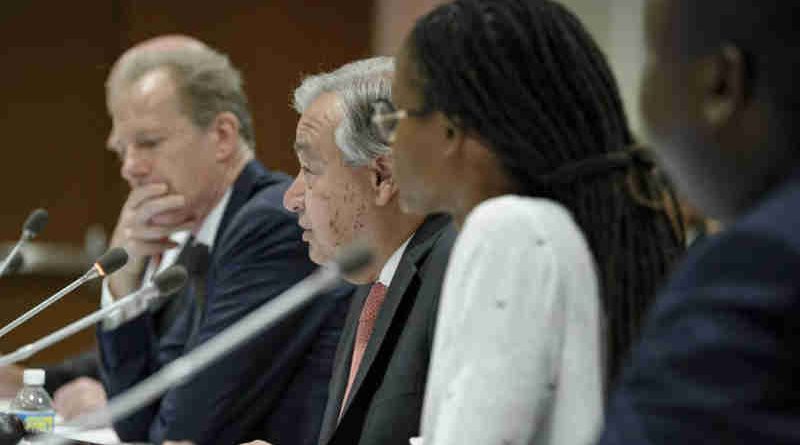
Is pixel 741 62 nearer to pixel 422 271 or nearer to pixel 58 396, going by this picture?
pixel 422 271

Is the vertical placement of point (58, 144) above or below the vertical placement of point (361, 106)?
below

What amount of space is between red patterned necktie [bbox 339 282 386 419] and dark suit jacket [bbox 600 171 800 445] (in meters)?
1.11

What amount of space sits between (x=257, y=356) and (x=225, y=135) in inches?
27.5

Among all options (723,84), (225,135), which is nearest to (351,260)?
(723,84)

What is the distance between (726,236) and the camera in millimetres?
800

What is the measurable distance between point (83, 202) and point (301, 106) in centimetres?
266

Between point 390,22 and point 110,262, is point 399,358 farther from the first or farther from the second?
point 390,22

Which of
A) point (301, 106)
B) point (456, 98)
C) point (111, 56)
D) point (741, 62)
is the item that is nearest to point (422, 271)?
point (301, 106)

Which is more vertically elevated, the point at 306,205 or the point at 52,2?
the point at 52,2

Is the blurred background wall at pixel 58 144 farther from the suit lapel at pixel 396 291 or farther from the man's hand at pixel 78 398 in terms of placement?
the suit lapel at pixel 396 291

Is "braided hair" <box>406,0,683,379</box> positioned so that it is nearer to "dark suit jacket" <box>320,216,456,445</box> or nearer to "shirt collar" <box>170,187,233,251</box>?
"dark suit jacket" <box>320,216,456,445</box>

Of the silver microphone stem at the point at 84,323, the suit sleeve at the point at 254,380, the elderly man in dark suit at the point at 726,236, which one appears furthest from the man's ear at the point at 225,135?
the elderly man in dark suit at the point at 726,236

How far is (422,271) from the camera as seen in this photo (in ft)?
5.96

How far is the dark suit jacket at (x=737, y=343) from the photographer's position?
764 mm
